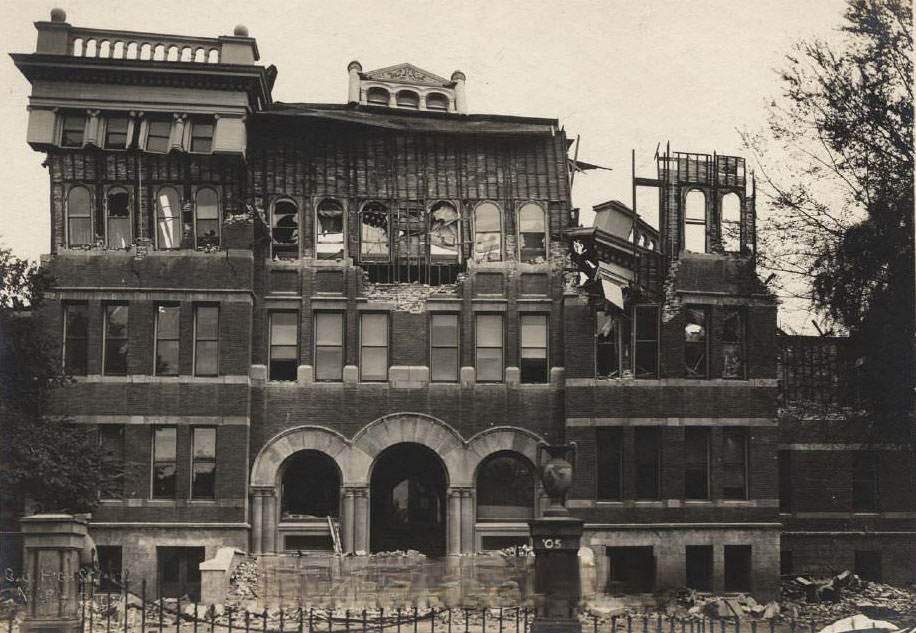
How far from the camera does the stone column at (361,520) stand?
30.6 m

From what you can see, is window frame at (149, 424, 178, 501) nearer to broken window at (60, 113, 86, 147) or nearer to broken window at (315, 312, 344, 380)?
broken window at (315, 312, 344, 380)

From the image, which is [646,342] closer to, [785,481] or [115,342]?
[785,481]

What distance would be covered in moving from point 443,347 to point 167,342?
6.30m

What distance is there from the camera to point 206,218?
31.2 meters

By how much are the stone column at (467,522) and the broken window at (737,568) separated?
5781 mm

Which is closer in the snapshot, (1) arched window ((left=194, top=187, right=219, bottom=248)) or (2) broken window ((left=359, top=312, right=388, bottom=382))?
(1) arched window ((left=194, top=187, right=219, bottom=248))

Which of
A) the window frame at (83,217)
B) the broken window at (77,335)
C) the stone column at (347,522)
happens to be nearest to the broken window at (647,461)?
the stone column at (347,522)

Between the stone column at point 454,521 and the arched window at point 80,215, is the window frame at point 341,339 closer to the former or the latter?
the stone column at point 454,521

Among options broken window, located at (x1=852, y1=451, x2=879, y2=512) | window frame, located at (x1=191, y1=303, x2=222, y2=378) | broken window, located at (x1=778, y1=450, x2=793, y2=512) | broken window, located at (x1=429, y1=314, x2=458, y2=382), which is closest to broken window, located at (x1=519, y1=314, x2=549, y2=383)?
broken window, located at (x1=429, y1=314, x2=458, y2=382)

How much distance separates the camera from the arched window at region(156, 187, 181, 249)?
102ft

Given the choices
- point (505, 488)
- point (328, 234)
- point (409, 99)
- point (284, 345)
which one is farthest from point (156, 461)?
point (409, 99)

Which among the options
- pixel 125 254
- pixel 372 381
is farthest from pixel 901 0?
pixel 125 254

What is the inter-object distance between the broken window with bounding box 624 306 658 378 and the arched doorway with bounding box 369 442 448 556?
5.27 metres

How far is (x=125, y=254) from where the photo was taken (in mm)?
30875
